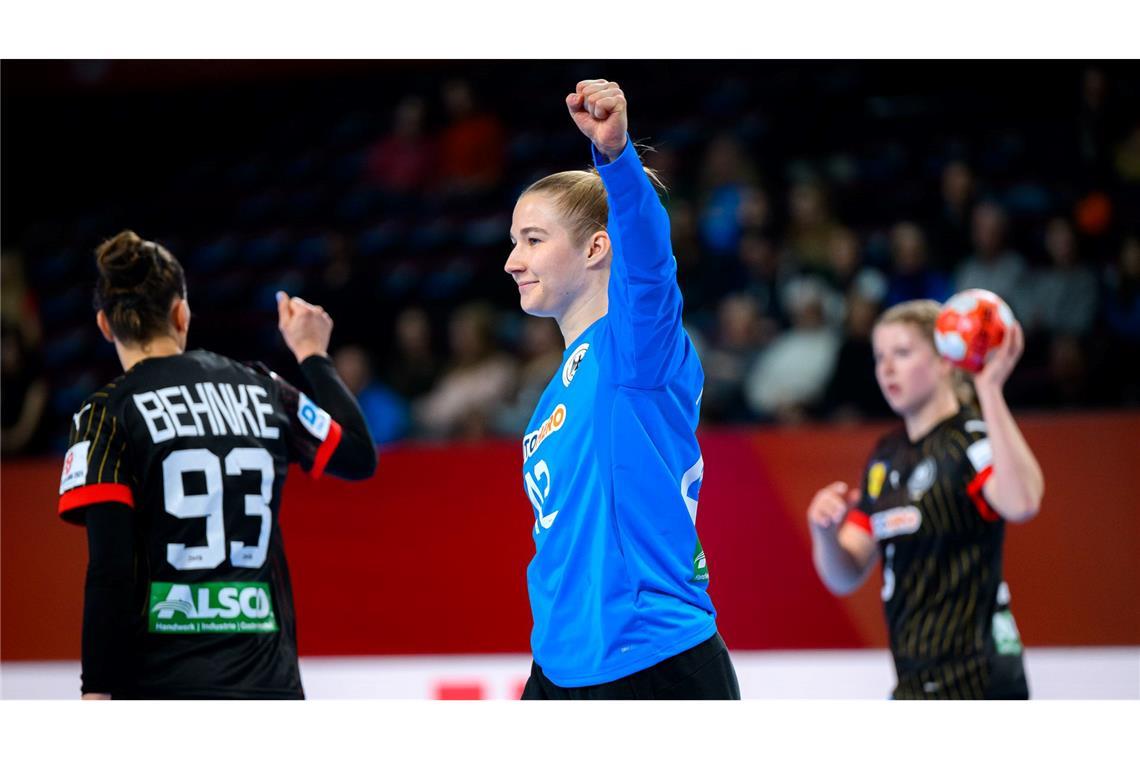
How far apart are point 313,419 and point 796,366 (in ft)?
15.5

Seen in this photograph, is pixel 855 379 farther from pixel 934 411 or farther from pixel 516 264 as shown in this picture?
pixel 516 264

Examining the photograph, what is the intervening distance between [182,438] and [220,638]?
1.70 ft

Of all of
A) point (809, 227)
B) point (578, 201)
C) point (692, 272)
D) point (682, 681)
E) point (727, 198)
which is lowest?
point (682, 681)

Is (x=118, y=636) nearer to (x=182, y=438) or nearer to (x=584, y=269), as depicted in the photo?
(x=182, y=438)

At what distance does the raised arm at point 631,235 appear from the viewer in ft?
7.79

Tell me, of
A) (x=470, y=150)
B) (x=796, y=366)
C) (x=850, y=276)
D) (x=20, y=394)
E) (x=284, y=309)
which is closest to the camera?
(x=284, y=309)

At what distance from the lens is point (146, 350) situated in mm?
3105

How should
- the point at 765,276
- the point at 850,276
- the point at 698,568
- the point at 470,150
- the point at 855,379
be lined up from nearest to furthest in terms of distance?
the point at 698,568
the point at 855,379
the point at 850,276
the point at 765,276
the point at 470,150

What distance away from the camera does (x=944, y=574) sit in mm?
3703

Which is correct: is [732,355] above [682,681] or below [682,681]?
above

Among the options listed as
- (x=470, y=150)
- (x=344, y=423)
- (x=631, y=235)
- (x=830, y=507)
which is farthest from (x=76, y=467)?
(x=470, y=150)

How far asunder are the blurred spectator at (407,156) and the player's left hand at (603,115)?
8421 mm

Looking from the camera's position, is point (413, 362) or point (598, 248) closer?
point (598, 248)

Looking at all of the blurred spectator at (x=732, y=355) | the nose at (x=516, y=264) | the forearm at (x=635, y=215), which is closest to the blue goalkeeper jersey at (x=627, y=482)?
the forearm at (x=635, y=215)
